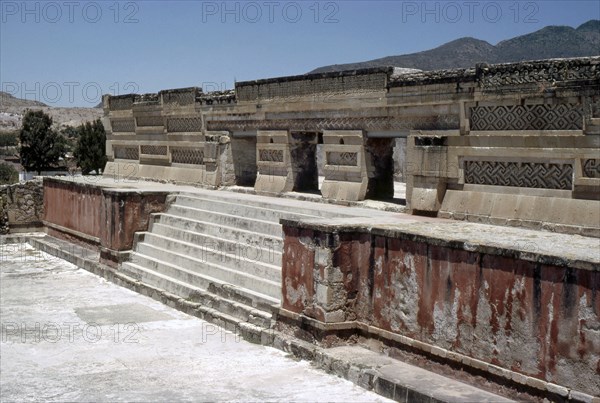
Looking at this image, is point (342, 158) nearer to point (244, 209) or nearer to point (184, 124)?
point (244, 209)

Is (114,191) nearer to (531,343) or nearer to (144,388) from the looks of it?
(144,388)

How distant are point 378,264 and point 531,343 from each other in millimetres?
1851

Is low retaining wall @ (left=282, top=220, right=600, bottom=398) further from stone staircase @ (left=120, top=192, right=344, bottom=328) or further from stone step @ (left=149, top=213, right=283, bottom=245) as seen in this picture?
stone step @ (left=149, top=213, right=283, bottom=245)

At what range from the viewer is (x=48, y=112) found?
83562 millimetres

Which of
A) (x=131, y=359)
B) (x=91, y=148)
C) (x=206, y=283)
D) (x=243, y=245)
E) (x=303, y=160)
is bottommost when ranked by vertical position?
(x=131, y=359)

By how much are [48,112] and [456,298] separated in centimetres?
8480

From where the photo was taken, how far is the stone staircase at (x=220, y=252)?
8.45 meters

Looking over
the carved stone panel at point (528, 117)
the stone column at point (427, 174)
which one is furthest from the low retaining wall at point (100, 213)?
the carved stone panel at point (528, 117)

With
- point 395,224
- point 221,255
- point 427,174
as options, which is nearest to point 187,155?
point 221,255

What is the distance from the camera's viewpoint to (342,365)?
6477 mm

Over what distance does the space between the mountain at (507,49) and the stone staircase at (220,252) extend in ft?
206

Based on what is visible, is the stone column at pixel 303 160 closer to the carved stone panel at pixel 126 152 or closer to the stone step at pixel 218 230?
the stone step at pixel 218 230

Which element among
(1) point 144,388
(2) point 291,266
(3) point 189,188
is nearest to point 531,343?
(2) point 291,266

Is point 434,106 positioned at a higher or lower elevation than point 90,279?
higher
